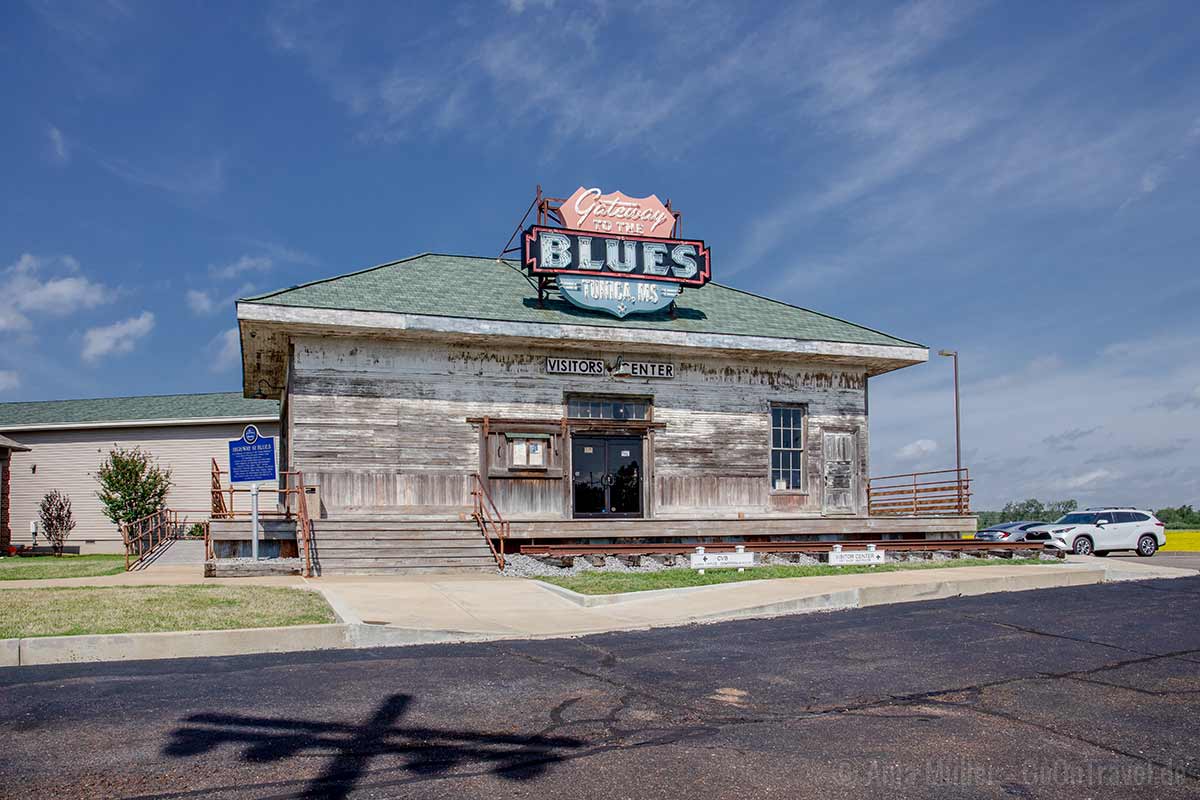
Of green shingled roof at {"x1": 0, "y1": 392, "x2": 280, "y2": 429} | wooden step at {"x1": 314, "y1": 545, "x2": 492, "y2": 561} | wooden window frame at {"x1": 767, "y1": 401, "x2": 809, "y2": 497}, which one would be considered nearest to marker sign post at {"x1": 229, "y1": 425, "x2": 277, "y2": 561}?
wooden step at {"x1": 314, "y1": 545, "x2": 492, "y2": 561}

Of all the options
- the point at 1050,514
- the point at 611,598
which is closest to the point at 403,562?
the point at 611,598

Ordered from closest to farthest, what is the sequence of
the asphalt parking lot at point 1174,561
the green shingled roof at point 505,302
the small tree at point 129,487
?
the green shingled roof at point 505,302 < the asphalt parking lot at point 1174,561 < the small tree at point 129,487

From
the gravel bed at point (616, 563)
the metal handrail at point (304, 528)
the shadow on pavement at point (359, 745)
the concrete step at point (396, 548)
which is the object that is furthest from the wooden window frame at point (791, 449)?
the shadow on pavement at point (359, 745)

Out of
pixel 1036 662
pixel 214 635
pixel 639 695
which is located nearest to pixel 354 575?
pixel 214 635

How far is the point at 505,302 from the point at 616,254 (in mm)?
2973

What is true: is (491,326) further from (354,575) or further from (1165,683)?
(1165,683)

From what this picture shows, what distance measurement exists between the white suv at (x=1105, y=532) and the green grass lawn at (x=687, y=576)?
12.7 metres

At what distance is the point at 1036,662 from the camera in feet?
29.3

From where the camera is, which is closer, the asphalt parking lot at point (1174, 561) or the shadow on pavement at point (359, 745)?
the shadow on pavement at point (359, 745)

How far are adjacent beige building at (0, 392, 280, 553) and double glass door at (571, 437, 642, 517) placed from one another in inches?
768

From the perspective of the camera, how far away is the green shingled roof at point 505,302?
68.3 feet

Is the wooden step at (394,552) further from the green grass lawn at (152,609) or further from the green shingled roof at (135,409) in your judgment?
the green shingled roof at (135,409)

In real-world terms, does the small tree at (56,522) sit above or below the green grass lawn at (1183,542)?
above

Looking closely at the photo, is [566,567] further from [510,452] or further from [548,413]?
[548,413]
